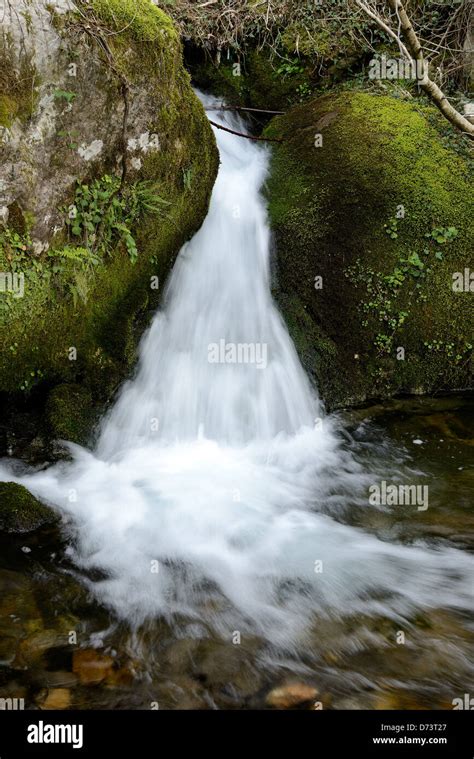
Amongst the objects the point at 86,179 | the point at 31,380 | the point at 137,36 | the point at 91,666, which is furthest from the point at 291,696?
the point at 137,36

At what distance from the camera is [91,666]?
3215 millimetres

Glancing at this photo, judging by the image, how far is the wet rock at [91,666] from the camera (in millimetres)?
3135

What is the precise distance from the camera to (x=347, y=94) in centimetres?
808

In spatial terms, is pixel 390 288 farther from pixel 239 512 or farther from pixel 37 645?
pixel 37 645

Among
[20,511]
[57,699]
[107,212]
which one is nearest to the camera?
[57,699]

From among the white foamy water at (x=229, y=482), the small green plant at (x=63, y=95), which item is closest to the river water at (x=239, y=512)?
the white foamy water at (x=229, y=482)

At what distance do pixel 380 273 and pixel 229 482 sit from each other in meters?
3.24

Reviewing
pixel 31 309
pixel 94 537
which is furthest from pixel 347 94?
pixel 94 537

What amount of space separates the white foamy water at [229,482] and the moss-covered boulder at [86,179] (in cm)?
65

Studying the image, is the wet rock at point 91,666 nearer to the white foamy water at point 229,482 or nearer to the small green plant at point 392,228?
the white foamy water at point 229,482

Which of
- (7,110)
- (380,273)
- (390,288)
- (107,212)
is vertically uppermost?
(7,110)

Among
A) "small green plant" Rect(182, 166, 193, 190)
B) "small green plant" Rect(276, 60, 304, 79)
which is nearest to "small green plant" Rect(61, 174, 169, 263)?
"small green plant" Rect(182, 166, 193, 190)

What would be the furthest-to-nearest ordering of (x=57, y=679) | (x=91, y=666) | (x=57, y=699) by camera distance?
(x=91, y=666), (x=57, y=679), (x=57, y=699)

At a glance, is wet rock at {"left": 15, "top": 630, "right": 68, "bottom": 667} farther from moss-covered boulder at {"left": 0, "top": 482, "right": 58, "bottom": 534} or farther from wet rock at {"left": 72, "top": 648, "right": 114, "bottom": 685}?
moss-covered boulder at {"left": 0, "top": 482, "right": 58, "bottom": 534}
